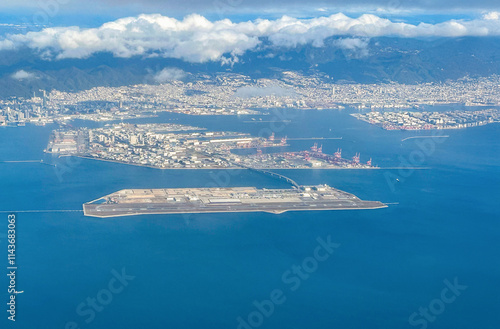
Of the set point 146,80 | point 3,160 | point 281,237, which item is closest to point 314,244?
point 281,237

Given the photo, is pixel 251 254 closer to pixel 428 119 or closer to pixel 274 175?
pixel 274 175

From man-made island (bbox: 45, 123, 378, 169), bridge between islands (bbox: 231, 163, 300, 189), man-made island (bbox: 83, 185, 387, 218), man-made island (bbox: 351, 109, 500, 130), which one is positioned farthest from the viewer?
man-made island (bbox: 351, 109, 500, 130)

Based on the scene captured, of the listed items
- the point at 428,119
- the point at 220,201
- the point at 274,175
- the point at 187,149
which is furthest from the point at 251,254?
the point at 428,119

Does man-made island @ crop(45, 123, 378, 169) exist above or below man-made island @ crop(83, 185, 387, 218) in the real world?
above

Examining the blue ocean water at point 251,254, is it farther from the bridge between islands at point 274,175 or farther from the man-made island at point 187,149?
the man-made island at point 187,149

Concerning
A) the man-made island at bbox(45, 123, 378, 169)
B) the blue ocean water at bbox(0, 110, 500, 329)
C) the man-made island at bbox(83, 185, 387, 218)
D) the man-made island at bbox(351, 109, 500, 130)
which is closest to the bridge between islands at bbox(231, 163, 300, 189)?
the man-made island at bbox(45, 123, 378, 169)

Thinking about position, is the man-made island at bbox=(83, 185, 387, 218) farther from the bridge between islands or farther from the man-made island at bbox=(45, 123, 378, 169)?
the man-made island at bbox=(45, 123, 378, 169)
